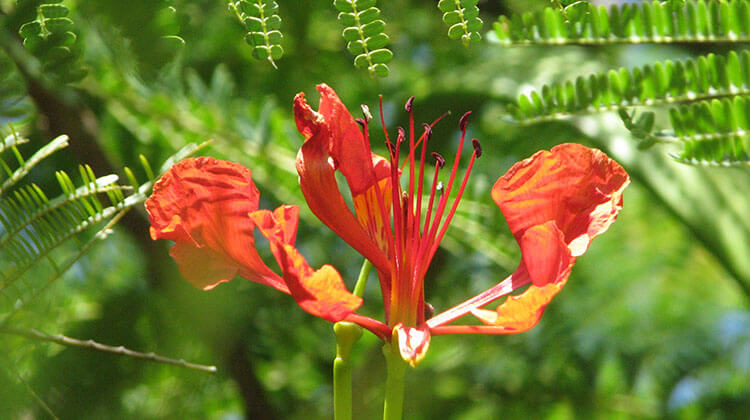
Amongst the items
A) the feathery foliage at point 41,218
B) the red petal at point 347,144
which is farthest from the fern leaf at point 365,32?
the feathery foliage at point 41,218

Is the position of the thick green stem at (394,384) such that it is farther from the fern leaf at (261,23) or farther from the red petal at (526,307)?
the fern leaf at (261,23)

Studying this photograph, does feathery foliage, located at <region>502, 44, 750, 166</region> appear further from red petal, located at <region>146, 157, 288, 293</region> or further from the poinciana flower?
red petal, located at <region>146, 157, 288, 293</region>

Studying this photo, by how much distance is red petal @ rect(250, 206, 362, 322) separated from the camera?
1.58ft

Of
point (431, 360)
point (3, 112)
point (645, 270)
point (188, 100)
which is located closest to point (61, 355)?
point (3, 112)

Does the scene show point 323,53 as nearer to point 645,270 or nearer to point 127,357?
point 645,270

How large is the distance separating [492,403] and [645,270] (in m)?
0.61

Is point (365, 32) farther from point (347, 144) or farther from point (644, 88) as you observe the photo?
point (644, 88)

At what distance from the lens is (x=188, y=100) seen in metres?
1.13

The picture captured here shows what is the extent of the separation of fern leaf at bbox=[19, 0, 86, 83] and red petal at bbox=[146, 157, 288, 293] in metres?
0.10

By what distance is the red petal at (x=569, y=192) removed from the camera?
567 millimetres

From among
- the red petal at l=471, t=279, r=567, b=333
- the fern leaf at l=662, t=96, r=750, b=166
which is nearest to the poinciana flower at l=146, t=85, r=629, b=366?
the red petal at l=471, t=279, r=567, b=333

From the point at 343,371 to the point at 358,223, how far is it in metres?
0.11

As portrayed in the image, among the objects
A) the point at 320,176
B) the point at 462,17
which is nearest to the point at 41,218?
the point at 320,176

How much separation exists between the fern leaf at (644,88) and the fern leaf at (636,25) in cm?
2
